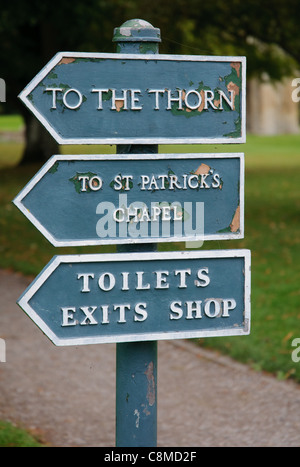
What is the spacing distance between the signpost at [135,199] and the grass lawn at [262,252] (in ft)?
0.61

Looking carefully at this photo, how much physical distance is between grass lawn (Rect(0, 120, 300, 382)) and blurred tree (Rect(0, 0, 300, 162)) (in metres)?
2.95

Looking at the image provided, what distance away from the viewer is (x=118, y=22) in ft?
66.9

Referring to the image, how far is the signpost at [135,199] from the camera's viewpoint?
2.72m

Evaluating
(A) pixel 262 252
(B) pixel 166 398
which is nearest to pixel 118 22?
(A) pixel 262 252

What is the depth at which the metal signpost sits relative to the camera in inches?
107

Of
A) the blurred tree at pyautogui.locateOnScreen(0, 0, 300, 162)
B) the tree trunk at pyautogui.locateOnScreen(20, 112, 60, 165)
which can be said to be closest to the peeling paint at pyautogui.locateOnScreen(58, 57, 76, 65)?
the blurred tree at pyautogui.locateOnScreen(0, 0, 300, 162)

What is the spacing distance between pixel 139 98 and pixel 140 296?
29.3 inches

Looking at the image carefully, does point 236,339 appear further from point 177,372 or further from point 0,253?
point 0,253

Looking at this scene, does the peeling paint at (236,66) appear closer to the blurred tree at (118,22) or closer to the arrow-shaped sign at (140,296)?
the arrow-shaped sign at (140,296)

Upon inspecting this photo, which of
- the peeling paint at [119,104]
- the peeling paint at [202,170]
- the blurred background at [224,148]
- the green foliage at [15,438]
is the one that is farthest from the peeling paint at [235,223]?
the green foliage at [15,438]

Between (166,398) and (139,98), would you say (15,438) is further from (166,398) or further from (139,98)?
(139,98)

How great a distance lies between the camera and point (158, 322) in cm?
282

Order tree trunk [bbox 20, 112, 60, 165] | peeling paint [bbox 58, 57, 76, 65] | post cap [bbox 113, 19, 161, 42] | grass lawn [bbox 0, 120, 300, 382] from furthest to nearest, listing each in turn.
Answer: tree trunk [bbox 20, 112, 60, 165], grass lawn [bbox 0, 120, 300, 382], post cap [bbox 113, 19, 161, 42], peeling paint [bbox 58, 57, 76, 65]

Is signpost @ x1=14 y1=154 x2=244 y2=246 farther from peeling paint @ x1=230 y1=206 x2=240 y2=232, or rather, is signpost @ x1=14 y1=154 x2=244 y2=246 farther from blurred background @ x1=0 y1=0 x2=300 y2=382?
blurred background @ x1=0 y1=0 x2=300 y2=382
